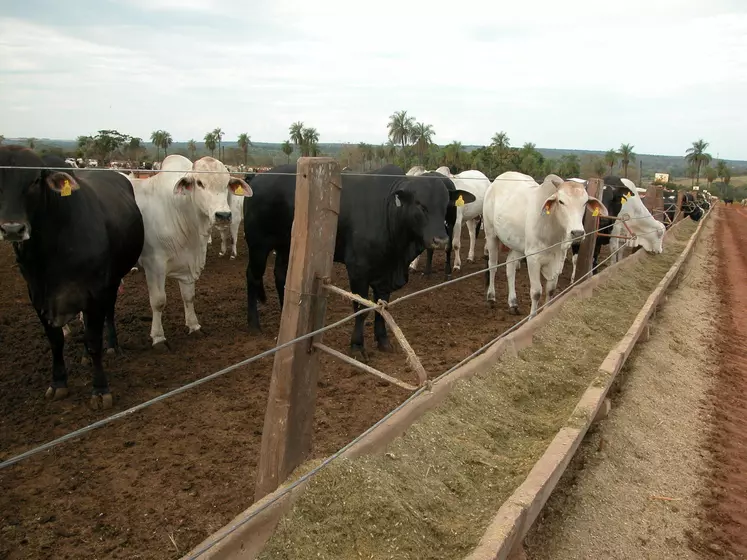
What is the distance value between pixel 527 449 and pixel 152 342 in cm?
400

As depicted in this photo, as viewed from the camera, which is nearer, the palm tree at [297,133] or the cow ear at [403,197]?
the cow ear at [403,197]

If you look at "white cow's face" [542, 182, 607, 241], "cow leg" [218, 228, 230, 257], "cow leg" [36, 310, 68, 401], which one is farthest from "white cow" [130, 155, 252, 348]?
"cow leg" [218, 228, 230, 257]

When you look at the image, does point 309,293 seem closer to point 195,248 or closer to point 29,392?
point 29,392

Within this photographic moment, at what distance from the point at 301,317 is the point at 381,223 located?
306cm

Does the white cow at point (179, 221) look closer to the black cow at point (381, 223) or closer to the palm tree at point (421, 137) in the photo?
the black cow at point (381, 223)

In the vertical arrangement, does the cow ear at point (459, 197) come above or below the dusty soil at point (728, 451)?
above

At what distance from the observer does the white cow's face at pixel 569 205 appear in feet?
19.9

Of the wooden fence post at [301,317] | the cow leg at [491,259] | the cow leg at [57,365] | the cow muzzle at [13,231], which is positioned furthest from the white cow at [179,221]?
the cow leg at [491,259]

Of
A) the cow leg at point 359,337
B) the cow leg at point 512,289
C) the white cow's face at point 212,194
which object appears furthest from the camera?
the cow leg at point 512,289

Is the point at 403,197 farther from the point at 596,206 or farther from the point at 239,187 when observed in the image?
the point at 596,206

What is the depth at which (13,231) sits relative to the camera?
3.75 m

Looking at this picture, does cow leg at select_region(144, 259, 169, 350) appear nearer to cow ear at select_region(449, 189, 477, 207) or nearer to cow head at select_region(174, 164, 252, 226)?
cow head at select_region(174, 164, 252, 226)

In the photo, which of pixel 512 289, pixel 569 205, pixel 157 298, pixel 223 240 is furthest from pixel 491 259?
pixel 223 240

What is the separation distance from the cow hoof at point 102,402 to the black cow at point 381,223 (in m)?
2.17
